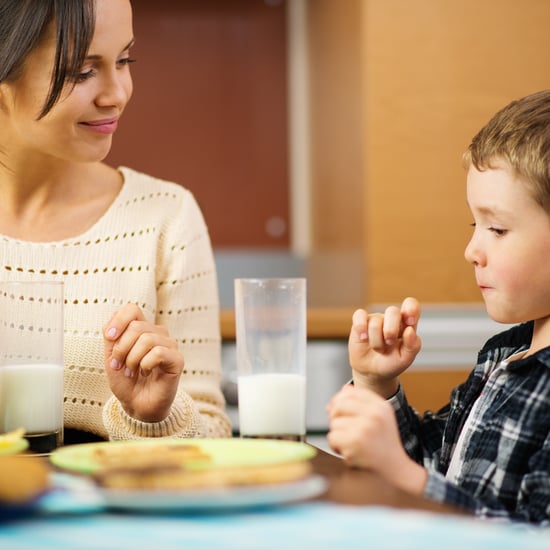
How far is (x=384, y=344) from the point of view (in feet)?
3.60

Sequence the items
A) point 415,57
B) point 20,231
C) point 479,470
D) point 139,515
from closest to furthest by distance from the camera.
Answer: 1. point 139,515
2. point 479,470
3. point 20,231
4. point 415,57

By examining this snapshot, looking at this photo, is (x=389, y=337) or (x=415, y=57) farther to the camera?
(x=415, y=57)

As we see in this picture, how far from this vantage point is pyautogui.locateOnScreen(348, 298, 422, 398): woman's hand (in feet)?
3.50

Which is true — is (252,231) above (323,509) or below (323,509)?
above

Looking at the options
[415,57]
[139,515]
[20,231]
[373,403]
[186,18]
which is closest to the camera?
[139,515]

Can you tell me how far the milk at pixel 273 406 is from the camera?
95cm

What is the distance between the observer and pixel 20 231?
1.53 metres

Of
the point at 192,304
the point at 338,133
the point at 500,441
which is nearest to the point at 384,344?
the point at 500,441

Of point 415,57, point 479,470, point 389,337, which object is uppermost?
point 415,57

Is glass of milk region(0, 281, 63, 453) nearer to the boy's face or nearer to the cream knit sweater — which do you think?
the cream knit sweater

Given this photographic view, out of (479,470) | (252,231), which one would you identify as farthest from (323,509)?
(252,231)

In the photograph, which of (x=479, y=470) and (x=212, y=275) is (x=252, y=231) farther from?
(x=479, y=470)

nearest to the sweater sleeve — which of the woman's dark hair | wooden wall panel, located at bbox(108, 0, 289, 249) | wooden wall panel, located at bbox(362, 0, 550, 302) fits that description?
the woman's dark hair

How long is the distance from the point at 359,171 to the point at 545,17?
64 cm
